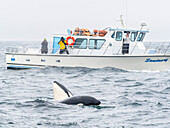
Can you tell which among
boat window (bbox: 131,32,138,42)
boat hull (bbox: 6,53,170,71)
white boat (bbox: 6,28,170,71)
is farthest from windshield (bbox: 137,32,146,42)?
boat hull (bbox: 6,53,170,71)

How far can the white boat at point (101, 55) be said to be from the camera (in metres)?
26.5

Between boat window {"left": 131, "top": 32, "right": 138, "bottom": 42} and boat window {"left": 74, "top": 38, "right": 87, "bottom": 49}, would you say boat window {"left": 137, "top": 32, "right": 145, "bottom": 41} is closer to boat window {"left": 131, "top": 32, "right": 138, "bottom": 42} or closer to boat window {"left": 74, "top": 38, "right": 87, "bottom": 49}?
boat window {"left": 131, "top": 32, "right": 138, "bottom": 42}

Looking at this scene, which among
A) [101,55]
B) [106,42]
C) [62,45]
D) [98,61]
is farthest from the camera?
[106,42]

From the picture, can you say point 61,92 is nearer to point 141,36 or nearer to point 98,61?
point 98,61

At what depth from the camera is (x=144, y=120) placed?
38.4 ft

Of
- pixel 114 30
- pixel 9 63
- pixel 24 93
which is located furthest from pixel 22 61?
pixel 24 93

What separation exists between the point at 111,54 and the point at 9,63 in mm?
8218

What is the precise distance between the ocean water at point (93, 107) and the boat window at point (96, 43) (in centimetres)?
323

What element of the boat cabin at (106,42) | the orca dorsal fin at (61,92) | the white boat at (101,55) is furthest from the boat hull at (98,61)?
the orca dorsal fin at (61,92)

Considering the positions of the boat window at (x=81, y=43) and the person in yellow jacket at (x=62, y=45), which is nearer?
the person in yellow jacket at (x=62, y=45)

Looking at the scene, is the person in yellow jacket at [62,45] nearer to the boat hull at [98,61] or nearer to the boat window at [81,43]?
the boat hull at [98,61]

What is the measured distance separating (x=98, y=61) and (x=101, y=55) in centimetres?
57

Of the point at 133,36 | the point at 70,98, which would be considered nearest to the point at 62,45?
the point at 133,36

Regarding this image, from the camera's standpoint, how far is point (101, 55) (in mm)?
26672
